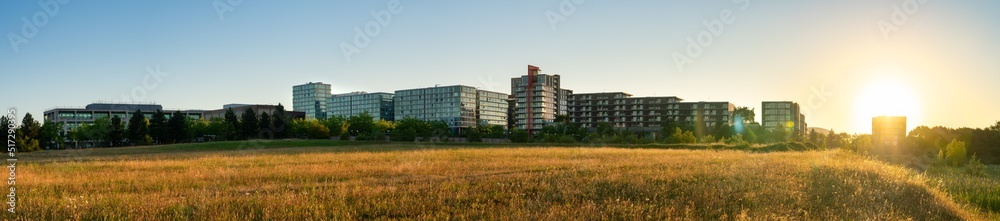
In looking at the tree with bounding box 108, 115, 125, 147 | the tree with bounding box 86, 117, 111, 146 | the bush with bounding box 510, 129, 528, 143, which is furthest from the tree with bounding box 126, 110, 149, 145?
the bush with bounding box 510, 129, 528, 143

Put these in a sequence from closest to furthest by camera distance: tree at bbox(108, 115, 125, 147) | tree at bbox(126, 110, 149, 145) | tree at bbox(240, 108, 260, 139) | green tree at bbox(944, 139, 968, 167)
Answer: green tree at bbox(944, 139, 968, 167)
tree at bbox(108, 115, 125, 147)
tree at bbox(126, 110, 149, 145)
tree at bbox(240, 108, 260, 139)

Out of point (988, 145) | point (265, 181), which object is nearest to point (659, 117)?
point (988, 145)

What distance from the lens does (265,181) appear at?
23094 millimetres

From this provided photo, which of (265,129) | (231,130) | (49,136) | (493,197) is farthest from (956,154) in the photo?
(49,136)

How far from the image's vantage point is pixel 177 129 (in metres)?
114

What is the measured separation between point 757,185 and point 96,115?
227338 mm

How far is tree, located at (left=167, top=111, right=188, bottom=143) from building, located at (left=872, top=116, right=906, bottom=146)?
12311 cm

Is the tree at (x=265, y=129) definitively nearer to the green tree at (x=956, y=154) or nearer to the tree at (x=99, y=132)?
the tree at (x=99, y=132)

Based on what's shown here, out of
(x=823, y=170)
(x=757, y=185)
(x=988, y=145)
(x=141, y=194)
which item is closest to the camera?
(x=141, y=194)

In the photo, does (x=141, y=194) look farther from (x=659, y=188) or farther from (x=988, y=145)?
(x=988, y=145)

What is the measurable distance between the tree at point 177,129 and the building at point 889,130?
12311 cm

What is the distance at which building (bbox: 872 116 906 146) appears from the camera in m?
88.2

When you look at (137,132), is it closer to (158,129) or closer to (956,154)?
(158,129)

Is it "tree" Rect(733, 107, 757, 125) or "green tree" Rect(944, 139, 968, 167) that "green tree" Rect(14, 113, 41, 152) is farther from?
"tree" Rect(733, 107, 757, 125)
